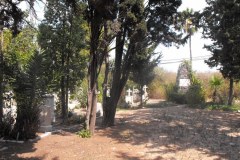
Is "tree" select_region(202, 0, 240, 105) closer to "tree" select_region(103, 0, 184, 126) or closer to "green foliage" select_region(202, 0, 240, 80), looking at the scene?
"green foliage" select_region(202, 0, 240, 80)

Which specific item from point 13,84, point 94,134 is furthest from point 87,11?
point 94,134

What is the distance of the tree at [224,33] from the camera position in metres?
13.6

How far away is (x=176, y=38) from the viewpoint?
1416 cm

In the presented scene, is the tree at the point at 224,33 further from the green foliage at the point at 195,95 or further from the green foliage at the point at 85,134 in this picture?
the green foliage at the point at 85,134

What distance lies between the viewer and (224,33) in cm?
1942

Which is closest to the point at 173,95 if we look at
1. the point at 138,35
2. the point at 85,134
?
the point at 138,35

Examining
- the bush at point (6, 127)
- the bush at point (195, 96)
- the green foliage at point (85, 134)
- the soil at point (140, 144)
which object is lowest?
the soil at point (140, 144)

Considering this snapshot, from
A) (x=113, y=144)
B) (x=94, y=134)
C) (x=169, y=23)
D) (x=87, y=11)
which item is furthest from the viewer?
(x=169, y=23)

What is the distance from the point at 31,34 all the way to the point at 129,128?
36.0 ft

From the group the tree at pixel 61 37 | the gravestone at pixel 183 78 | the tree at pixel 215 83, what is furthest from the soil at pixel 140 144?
the gravestone at pixel 183 78

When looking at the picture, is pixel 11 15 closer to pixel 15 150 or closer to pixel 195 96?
pixel 15 150

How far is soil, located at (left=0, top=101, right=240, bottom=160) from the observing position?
8562mm

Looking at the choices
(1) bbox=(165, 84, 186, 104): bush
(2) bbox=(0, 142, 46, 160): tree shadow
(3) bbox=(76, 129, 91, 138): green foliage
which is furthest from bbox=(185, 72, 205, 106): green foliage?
(2) bbox=(0, 142, 46, 160): tree shadow

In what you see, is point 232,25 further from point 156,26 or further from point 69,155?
point 69,155
